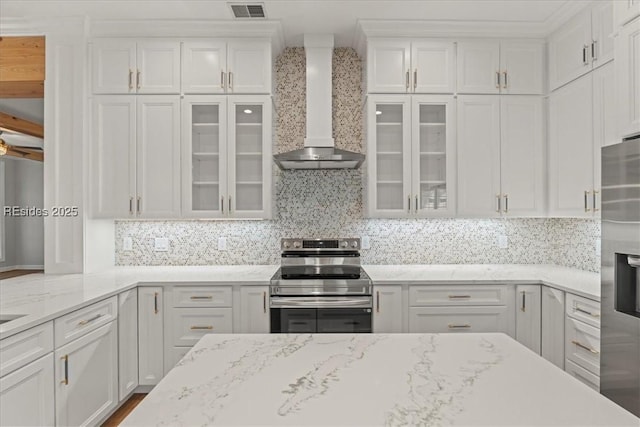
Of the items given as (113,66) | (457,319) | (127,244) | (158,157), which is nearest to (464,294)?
(457,319)

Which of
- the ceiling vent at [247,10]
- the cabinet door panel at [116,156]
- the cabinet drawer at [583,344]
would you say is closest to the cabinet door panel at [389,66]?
the ceiling vent at [247,10]

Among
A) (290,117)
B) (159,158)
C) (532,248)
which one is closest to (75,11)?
(159,158)

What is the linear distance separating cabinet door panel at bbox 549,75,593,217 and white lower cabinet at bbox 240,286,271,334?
223 centimetres

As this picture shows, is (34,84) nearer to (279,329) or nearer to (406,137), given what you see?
(279,329)

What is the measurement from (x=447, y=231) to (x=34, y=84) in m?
3.45

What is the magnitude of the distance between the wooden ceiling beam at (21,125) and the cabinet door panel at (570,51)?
3877mm

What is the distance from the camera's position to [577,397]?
979 millimetres

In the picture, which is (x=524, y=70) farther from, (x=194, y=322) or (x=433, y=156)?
(x=194, y=322)

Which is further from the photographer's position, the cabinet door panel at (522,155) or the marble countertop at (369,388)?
the cabinet door panel at (522,155)

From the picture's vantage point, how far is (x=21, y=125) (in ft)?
10.4

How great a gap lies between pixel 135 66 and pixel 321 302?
2.28 m

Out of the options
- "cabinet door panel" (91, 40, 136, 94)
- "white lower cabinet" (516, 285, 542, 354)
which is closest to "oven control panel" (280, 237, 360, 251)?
"white lower cabinet" (516, 285, 542, 354)

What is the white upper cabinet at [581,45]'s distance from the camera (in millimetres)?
2691

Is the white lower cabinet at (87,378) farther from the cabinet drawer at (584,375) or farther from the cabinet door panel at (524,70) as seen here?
the cabinet door panel at (524,70)
